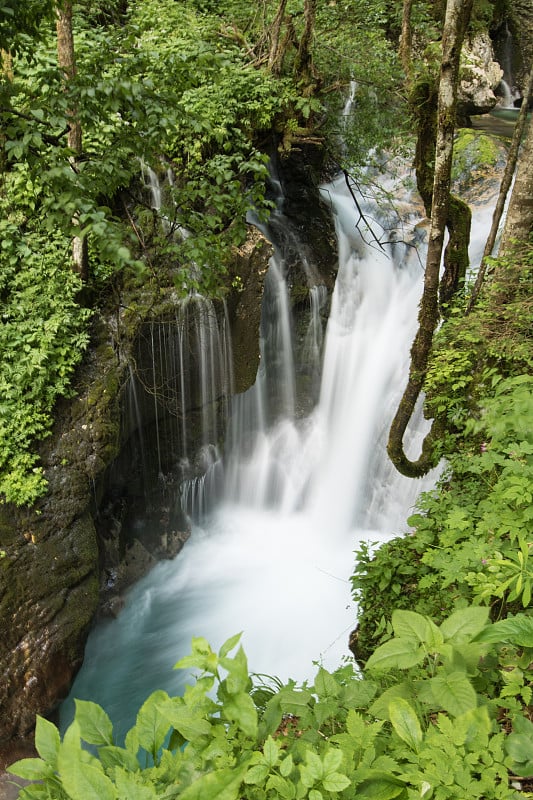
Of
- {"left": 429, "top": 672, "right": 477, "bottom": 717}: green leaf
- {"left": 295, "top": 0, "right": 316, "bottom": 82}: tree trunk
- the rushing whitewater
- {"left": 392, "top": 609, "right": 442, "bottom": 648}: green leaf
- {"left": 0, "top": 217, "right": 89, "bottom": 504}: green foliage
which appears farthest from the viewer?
{"left": 295, "top": 0, "right": 316, "bottom": 82}: tree trunk

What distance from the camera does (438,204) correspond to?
394 centimetres

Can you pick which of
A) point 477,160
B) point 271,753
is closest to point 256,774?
point 271,753

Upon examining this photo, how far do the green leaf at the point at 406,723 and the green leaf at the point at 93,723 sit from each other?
0.81 meters

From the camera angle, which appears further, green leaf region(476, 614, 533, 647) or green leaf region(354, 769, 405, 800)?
green leaf region(476, 614, 533, 647)

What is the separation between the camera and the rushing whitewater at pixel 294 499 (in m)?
6.18

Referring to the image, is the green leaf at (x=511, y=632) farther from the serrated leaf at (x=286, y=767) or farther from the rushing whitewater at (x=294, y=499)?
the rushing whitewater at (x=294, y=499)

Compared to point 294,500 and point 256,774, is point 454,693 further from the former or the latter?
point 294,500

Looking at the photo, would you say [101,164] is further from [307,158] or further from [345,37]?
[345,37]

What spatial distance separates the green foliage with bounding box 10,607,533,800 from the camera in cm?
124

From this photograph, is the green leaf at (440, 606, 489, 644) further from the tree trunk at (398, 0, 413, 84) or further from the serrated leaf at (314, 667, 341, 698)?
the tree trunk at (398, 0, 413, 84)

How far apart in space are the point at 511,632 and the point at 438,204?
Result: 333cm

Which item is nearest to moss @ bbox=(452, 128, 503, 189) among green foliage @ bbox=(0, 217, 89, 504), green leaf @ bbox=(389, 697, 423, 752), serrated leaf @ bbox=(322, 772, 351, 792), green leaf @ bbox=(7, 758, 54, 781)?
green foliage @ bbox=(0, 217, 89, 504)

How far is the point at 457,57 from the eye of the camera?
3688 mm

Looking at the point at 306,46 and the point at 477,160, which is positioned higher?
the point at 306,46
